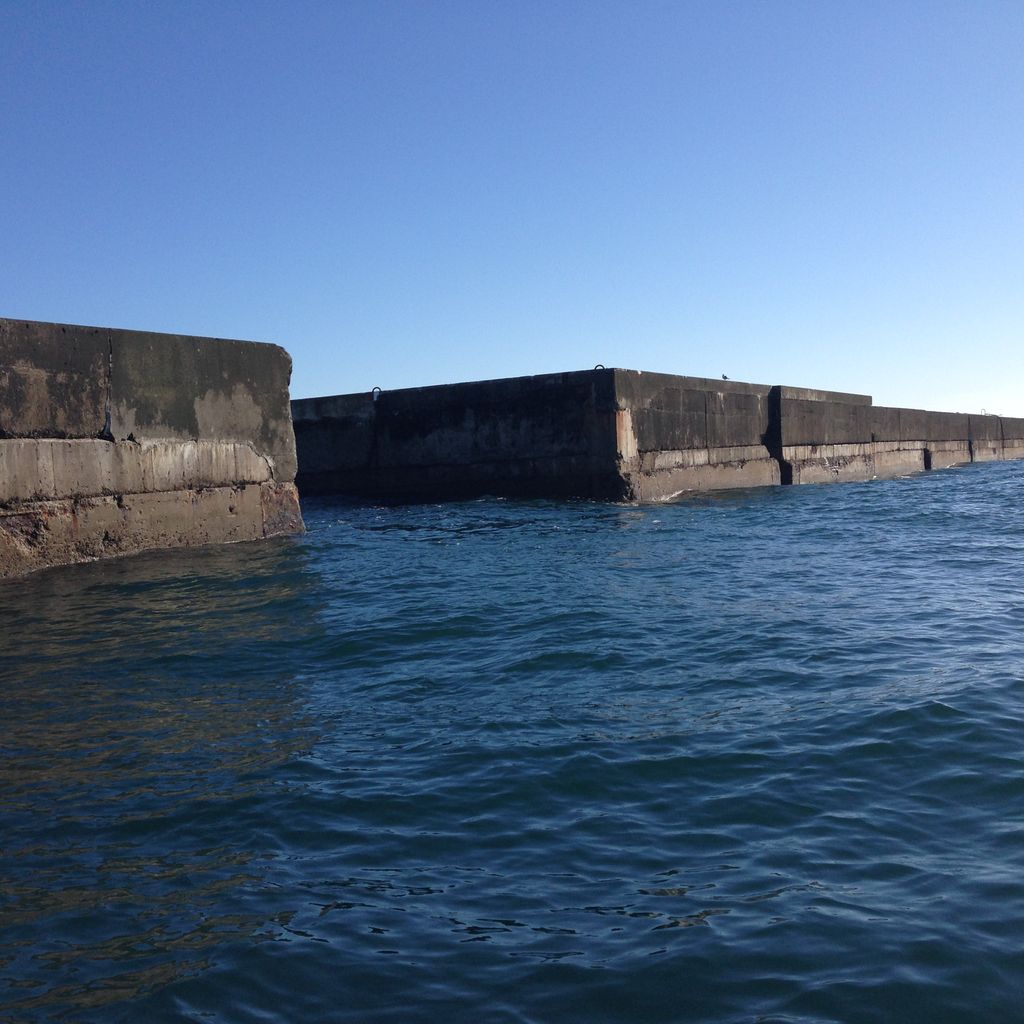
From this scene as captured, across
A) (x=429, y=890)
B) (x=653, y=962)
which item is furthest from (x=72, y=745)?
(x=653, y=962)

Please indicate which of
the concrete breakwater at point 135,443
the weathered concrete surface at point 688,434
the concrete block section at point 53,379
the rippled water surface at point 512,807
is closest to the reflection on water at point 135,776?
the rippled water surface at point 512,807

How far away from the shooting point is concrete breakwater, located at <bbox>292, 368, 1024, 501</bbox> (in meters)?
13.8

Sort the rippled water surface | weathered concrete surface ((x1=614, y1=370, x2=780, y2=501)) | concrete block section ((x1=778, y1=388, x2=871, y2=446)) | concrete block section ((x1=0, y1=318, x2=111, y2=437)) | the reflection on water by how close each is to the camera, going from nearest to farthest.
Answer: the rippled water surface
the reflection on water
concrete block section ((x1=0, y1=318, x2=111, y2=437))
weathered concrete surface ((x1=614, y1=370, x2=780, y2=501))
concrete block section ((x1=778, y1=388, x2=871, y2=446))

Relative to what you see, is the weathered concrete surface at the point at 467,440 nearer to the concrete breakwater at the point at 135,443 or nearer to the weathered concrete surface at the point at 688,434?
the weathered concrete surface at the point at 688,434

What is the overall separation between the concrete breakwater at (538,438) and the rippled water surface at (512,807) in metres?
6.71

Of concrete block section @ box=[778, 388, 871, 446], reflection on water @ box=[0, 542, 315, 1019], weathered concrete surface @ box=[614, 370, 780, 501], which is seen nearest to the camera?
reflection on water @ box=[0, 542, 315, 1019]

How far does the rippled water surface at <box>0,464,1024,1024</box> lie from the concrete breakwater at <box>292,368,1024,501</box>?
22.0 ft

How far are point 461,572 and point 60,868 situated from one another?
5519 millimetres

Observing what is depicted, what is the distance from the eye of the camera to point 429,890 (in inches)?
116

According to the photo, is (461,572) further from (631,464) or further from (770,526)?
(631,464)

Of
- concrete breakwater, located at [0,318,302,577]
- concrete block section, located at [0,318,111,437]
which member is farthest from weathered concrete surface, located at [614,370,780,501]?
concrete block section, located at [0,318,111,437]

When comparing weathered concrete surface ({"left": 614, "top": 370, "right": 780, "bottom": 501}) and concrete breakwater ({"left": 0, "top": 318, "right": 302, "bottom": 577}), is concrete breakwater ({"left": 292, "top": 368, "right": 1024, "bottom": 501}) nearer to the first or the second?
weathered concrete surface ({"left": 614, "top": 370, "right": 780, "bottom": 501})

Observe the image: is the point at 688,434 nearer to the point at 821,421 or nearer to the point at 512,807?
the point at 821,421

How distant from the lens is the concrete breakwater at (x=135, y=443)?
7727 mm
